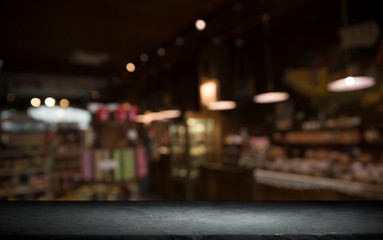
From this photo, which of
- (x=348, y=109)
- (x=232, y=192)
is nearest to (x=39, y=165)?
(x=232, y=192)

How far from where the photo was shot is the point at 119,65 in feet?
29.6


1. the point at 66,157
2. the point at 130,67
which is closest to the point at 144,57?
the point at 130,67

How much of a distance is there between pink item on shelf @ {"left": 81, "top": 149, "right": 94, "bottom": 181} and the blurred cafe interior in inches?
0.7

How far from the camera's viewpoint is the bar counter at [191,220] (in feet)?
2.78

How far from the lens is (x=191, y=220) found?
989mm

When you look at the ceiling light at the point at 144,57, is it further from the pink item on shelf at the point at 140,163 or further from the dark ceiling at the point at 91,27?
the pink item on shelf at the point at 140,163

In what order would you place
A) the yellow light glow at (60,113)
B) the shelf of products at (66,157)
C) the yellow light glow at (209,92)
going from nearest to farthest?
the yellow light glow at (209,92) < the shelf of products at (66,157) < the yellow light glow at (60,113)

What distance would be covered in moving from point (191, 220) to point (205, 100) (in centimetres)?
655

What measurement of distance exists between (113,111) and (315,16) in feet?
16.4

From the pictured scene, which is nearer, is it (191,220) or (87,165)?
(191,220)

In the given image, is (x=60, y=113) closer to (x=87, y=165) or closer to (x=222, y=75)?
(x=87, y=165)

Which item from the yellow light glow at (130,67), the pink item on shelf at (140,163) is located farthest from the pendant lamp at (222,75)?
the pink item on shelf at (140,163)

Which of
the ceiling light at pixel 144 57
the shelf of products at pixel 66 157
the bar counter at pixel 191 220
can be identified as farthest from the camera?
the ceiling light at pixel 144 57

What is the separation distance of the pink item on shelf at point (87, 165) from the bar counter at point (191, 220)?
153 inches
